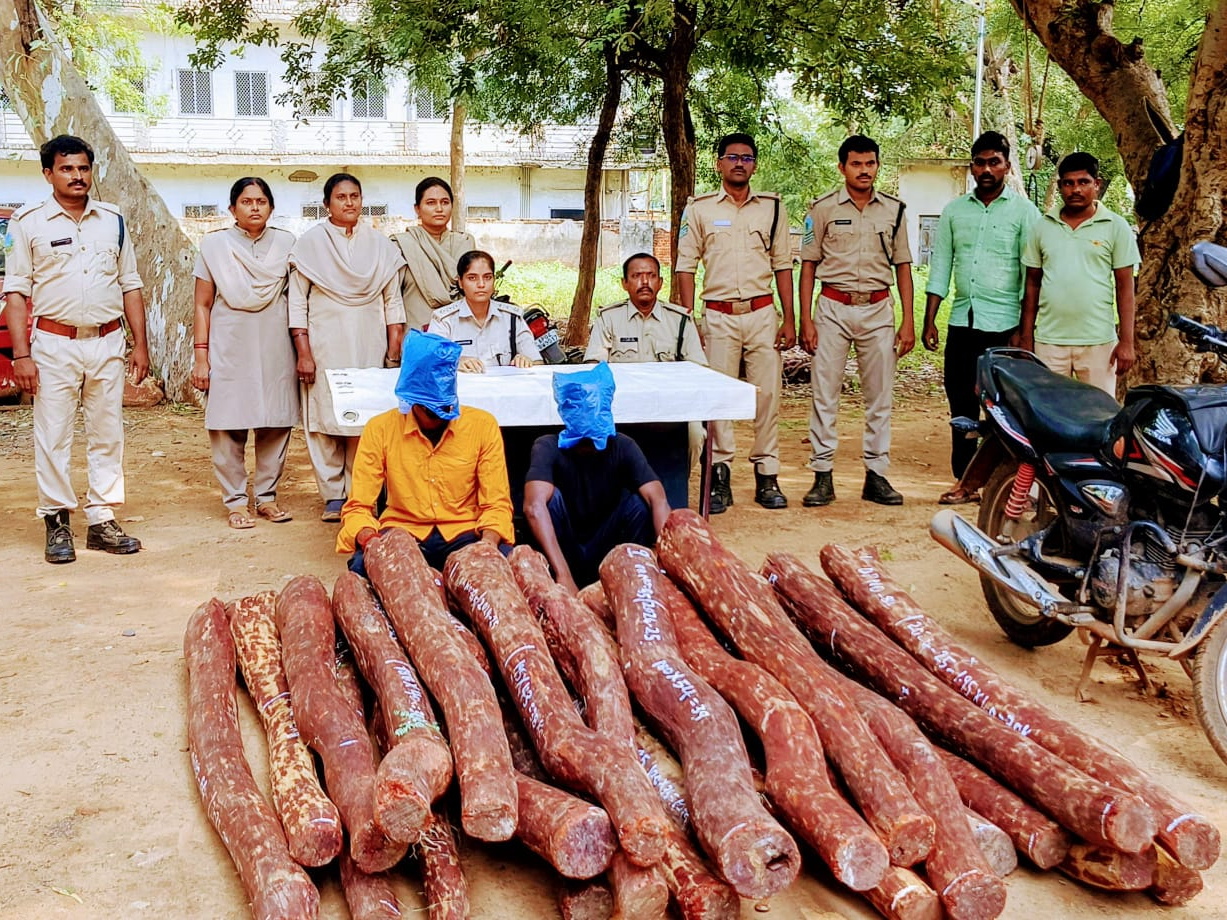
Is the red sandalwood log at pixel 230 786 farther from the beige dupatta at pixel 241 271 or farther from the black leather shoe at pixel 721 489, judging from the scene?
the black leather shoe at pixel 721 489

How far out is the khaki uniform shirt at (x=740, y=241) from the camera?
22.7 feet

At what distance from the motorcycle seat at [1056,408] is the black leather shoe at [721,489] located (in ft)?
7.39

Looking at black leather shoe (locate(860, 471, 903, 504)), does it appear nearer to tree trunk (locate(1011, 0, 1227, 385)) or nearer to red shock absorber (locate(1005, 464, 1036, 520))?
tree trunk (locate(1011, 0, 1227, 385))

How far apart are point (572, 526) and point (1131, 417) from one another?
2.22 m

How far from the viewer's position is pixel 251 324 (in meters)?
6.45

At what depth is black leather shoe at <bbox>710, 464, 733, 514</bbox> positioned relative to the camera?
6.79m

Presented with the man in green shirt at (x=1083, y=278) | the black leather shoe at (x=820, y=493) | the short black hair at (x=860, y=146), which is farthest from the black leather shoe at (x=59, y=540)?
the man in green shirt at (x=1083, y=278)

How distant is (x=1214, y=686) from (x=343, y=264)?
4.64m

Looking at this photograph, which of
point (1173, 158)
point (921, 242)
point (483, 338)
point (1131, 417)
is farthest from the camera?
point (921, 242)

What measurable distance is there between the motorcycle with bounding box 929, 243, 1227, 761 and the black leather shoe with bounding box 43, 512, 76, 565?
4.10m

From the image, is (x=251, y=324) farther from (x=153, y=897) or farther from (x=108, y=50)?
(x=108, y=50)

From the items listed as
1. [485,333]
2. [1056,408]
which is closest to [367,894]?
[1056,408]

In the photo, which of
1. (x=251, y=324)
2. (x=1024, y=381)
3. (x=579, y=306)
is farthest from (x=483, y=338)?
(x=579, y=306)

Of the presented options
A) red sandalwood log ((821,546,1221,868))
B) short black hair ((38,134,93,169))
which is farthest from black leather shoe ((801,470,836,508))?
short black hair ((38,134,93,169))
